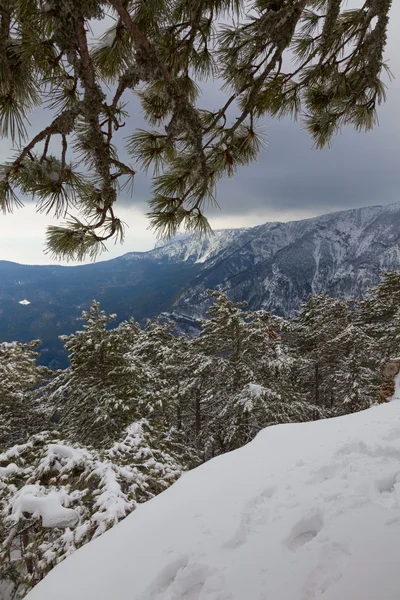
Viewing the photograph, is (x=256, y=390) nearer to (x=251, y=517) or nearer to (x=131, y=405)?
(x=131, y=405)

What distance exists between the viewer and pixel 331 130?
3.21m

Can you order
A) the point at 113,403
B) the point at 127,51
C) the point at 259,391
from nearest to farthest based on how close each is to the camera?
the point at 127,51
the point at 113,403
the point at 259,391

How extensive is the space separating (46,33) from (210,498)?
369 cm

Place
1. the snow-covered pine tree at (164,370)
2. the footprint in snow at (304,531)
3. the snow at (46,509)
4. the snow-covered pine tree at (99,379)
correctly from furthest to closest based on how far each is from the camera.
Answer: the snow-covered pine tree at (164,370), the snow-covered pine tree at (99,379), the snow at (46,509), the footprint in snow at (304,531)

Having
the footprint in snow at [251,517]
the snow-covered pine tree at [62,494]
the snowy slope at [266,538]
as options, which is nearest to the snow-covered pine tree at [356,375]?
the snow-covered pine tree at [62,494]

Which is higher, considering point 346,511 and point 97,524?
point 346,511

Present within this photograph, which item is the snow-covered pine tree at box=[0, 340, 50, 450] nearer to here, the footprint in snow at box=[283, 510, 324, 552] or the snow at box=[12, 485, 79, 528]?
the snow at box=[12, 485, 79, 528]

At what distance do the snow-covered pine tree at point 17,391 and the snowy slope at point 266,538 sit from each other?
1197cm

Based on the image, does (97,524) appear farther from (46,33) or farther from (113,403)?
(113,403)

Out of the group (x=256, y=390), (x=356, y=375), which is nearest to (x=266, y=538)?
(x=256, y=390)

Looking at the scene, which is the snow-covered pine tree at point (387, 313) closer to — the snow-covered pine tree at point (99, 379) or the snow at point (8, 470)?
the snow-covered pine tree at point (99, 379)

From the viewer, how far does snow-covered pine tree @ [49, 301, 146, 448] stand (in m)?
10.5

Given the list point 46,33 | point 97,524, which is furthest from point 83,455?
point 46,33

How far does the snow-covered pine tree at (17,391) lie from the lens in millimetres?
12539
